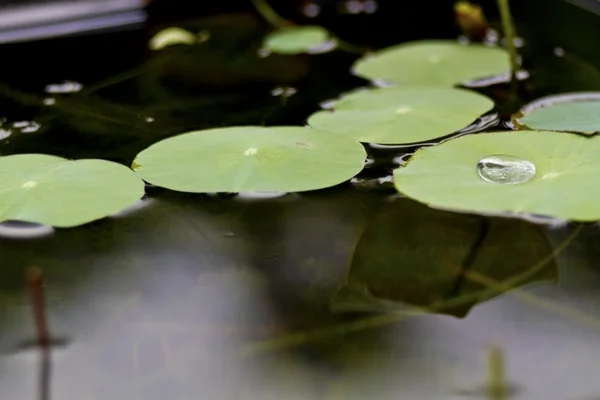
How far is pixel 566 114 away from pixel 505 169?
0.20 m

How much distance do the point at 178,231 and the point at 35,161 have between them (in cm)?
21

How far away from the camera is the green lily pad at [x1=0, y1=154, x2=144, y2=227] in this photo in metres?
0.73

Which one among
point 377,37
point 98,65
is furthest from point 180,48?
point 377,37

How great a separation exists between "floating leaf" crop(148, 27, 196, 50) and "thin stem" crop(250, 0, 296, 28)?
6.5 inches

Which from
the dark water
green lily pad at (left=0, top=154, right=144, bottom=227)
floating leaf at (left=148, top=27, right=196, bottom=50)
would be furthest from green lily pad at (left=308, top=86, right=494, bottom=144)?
floating leaf at (left=148, top=27, right=196, bottom=50)

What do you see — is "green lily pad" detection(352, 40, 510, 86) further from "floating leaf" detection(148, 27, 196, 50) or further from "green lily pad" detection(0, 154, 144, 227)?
"green lily pad" detection(0, 154, 144, 227)

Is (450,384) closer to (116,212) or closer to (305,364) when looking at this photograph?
(305,364)

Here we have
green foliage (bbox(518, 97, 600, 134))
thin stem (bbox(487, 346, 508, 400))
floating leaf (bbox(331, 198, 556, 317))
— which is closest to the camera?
thin stem (bbox(487, 346, 508, 400))

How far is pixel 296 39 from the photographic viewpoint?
1275mm

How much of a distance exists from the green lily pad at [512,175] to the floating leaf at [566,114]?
6cm

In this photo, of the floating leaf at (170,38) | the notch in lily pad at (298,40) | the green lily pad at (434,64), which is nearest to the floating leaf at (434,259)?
the green lily pad at (434,64)

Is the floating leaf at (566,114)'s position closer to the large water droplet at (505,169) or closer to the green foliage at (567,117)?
the green foliage at (567,117)

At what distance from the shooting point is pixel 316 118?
3.04ft

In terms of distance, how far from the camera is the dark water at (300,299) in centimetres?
55
